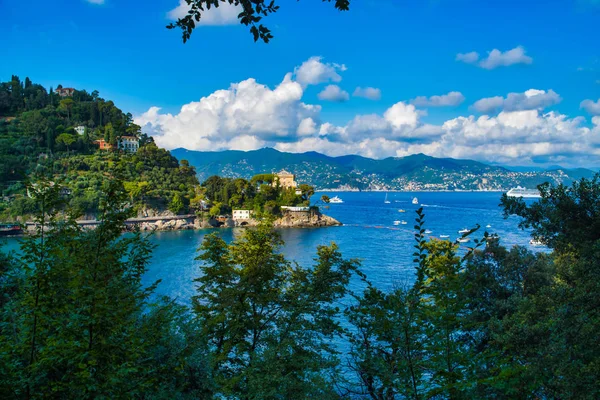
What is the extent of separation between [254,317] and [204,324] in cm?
135

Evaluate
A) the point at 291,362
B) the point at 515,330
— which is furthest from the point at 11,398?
the point at 515,330

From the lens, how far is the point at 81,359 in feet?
9.62

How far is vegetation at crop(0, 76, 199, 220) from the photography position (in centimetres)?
5140

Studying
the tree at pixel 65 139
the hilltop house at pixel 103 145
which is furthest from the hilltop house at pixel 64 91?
the tree at pixel 65 139

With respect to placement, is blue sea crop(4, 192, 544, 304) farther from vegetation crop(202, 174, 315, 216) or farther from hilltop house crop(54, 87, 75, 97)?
hilltop house crop(54, 87, 75, 97)

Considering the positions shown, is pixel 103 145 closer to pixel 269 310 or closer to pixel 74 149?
pixel 74 149

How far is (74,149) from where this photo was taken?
63.7 metres

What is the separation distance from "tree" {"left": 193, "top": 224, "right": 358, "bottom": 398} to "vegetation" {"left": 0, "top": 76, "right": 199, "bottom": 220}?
40309 mm

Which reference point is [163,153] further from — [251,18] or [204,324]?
[251,18]

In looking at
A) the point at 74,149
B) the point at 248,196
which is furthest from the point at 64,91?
the point at 248,196

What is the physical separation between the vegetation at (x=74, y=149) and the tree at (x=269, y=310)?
132 ft

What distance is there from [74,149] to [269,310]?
220 ft

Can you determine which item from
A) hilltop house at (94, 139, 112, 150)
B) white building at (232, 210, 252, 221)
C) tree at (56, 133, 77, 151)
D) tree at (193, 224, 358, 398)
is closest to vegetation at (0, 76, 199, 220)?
tree at (56, 133, 77, 151)

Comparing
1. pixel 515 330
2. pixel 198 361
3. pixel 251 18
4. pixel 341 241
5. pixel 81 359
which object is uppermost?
pixel 251 18
